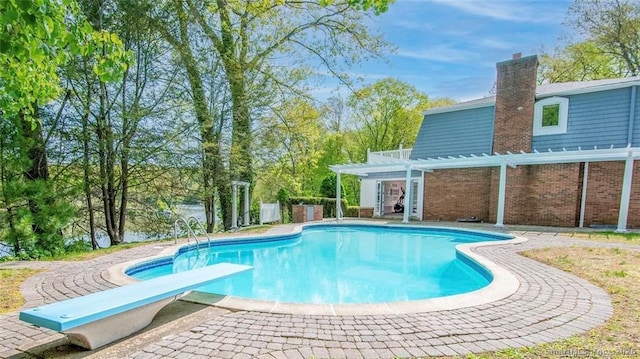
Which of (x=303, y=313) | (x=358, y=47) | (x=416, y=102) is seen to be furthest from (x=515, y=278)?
(x=416, y=102)

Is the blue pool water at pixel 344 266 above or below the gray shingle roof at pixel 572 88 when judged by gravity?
below

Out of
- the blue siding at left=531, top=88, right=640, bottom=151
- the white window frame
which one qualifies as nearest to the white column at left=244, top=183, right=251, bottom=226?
the blue siding at left=531, top=88, right=640, bottom=151

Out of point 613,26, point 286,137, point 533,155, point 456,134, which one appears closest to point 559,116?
point 533,155

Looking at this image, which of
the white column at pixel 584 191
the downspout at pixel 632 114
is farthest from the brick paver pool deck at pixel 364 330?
the downspout at pixel 632 114

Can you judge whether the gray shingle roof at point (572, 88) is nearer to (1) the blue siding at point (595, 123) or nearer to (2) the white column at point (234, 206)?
(1) the blue siding at point (595, 123)

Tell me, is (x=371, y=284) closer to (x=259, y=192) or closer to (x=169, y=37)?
(x=169, y=37)

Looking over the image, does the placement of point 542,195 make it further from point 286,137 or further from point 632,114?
point 286,137

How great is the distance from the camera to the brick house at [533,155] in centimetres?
1131

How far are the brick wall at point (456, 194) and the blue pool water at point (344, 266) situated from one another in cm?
320

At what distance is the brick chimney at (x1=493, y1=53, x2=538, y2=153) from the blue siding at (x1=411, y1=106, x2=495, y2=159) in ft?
1.94

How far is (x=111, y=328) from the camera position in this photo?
106 inches

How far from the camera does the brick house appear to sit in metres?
11.3

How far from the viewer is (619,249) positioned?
22.8 feet

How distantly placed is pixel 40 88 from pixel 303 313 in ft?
14.1
